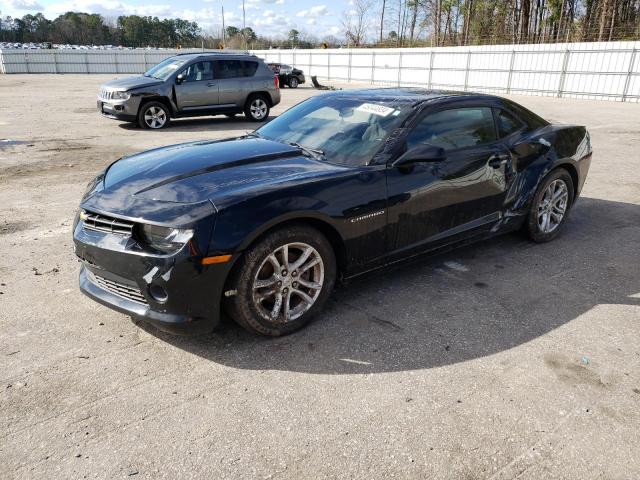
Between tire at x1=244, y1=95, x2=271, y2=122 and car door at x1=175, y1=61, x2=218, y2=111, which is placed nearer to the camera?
car door at x1=175, y1=61, x2=218, y2=111

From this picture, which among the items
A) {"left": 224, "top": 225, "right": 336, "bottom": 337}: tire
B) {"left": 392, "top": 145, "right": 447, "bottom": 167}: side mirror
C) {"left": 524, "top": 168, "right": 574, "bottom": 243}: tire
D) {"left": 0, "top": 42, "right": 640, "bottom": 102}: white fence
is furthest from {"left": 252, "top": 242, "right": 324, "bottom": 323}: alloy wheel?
{"left": 0, "top": 42, "right": 640, "bottom": 102}: white fence

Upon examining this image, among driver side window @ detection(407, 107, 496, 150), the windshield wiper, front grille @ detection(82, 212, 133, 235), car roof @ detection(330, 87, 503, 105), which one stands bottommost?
front grille @ detection(82, 212, 133, 235)

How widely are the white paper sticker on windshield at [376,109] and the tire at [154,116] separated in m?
9.34

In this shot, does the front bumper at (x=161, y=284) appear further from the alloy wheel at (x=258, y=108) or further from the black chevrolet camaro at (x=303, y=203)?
the alloy wheel at (x=258, y=108)

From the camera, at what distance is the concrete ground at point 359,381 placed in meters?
2.41

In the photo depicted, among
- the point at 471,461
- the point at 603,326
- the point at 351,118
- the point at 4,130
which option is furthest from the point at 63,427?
the point at 4,130

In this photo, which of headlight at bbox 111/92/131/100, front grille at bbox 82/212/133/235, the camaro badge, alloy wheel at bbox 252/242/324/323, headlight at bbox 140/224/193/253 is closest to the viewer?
headlight at bbox 140/224/193/253

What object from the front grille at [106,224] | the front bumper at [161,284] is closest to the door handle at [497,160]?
the front bumper at [161,284]

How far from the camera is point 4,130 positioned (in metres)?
12.3

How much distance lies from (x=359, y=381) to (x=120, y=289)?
1538 millimetres

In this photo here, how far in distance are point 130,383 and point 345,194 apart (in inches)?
69.4

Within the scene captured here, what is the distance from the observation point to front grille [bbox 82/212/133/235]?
10.0 ft

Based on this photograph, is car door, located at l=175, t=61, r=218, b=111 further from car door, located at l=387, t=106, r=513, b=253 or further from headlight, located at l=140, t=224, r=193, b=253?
headlight, located at l=140, t=224, r=193, b=253

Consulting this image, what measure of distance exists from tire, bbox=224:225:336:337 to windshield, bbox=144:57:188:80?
10457 mm
